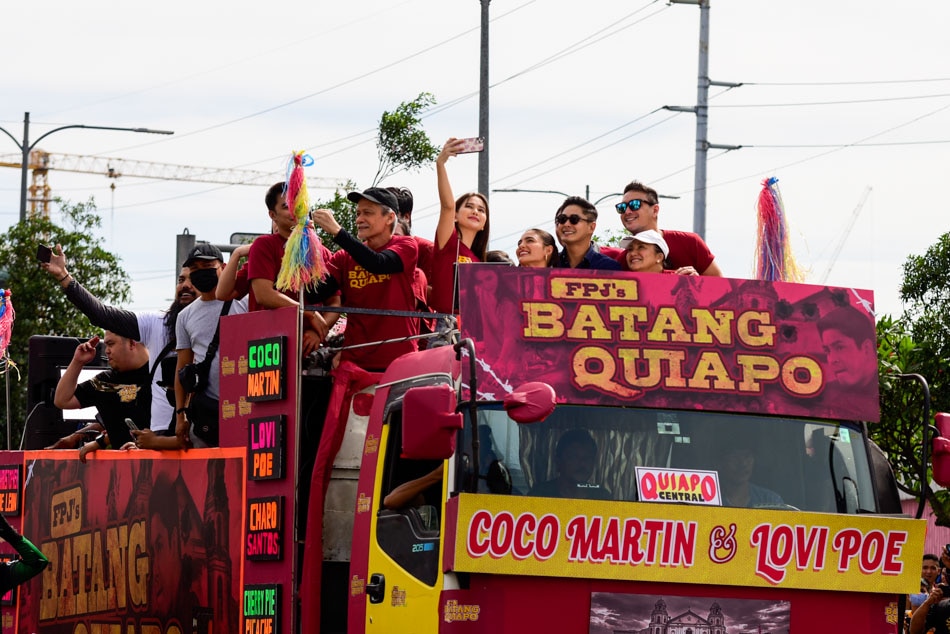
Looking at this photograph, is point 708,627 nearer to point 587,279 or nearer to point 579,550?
point 579,550

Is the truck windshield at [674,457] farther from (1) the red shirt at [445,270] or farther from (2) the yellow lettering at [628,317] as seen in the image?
(1) the red shirt at [445,270]

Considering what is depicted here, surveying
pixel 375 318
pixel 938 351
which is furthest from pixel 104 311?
pixel 938 351

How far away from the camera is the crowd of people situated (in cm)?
982

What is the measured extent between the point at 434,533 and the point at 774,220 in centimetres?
329

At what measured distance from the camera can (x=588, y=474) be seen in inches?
314

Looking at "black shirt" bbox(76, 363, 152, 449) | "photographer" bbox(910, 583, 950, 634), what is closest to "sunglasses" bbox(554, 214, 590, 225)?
"photographer" bbox(910, 583, 950, 634)

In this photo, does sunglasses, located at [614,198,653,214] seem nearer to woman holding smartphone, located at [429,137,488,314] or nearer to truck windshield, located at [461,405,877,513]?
woman holding smartphone, located at [429,137,488,314]

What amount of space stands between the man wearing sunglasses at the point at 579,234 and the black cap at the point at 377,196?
43.8 inches

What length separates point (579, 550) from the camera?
7.77 meters

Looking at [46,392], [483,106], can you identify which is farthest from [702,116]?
[46,392]

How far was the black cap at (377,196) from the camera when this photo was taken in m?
10.3

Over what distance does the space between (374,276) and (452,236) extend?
2.43ft

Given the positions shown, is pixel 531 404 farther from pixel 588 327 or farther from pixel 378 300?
pixel 378 300

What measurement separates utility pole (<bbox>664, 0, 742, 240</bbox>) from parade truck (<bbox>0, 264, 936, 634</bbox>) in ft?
50.2
